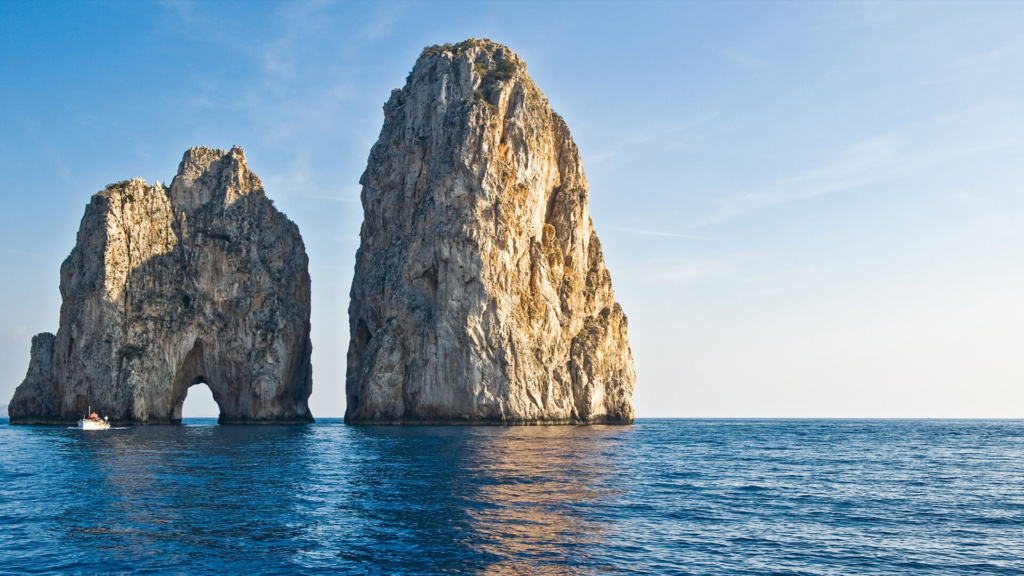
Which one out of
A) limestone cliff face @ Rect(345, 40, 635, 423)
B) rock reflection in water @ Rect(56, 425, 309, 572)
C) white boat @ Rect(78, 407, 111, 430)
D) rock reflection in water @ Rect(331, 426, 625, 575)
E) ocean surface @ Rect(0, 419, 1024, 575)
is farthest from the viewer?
limestone cliff face @ Rect(345, 40, 635, 423)

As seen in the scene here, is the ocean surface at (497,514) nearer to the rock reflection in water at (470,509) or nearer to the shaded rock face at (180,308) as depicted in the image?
Answer: the rock reflection in water at (470,509)

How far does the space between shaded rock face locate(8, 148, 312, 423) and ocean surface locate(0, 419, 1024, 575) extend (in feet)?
134

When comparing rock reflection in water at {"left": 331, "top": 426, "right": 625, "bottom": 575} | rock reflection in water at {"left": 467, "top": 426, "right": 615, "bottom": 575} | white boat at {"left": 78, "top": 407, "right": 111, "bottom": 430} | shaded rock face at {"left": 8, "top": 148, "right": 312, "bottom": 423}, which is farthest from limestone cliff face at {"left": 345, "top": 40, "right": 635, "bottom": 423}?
rock reflection in water at {"left": 467, "top": 426, "right": 615, "bottom": 575}

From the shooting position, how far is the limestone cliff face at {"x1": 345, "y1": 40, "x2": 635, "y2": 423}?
287 feet

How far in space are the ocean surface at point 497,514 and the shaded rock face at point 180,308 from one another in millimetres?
40842

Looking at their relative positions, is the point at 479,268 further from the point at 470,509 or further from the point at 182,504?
the point at 182,504

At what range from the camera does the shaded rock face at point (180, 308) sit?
8669 centimetres

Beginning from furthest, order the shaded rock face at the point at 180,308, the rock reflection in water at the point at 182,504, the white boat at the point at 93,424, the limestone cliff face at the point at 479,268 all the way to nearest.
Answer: the limestone cliff face at the point at 479,268, the shaded rock face at the point at 180,308, the white boat at the point at 93,424, the rock reflection in water at the point at 182,504

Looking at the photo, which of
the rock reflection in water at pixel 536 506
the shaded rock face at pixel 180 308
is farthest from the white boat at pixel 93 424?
the rock reflection in water at pixel 536 506

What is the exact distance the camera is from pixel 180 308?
307 feet

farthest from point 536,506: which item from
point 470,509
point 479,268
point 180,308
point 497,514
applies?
point 180,308

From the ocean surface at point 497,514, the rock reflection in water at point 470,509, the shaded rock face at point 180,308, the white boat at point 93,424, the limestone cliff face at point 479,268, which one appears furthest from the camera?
the limestone cliff face at point 479,268

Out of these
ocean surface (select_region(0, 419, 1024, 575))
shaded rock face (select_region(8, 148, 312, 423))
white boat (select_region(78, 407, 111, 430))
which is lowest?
ocean surface (select_region(0, 419, 1024, 575))

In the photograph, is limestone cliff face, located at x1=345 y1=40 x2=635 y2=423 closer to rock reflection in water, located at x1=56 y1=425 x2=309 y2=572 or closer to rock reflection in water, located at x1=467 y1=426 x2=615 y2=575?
rock reflection in water, located at x1=467 y1=426 x2=615 y2=575
